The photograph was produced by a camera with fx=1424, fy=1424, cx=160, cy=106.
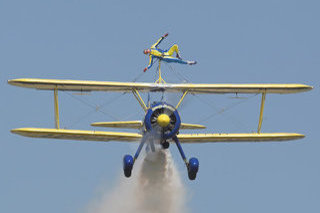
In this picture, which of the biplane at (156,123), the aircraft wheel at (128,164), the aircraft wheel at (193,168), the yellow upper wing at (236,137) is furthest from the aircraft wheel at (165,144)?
the yellow upper wing at (236,137)

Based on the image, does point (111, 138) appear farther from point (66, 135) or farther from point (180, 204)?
point (180, 204)

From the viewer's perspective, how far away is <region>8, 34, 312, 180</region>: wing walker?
50188mm

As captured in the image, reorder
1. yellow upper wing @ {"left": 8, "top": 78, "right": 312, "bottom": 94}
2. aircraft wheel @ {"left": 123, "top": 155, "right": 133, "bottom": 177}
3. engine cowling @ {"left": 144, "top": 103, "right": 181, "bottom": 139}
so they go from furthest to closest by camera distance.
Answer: yellow upper wing @ {"left": 8, "top": 78, "right": 312, "bottom": 94}
aircraft wheel @ {"left": 123, "top": 155, "right": 133, "bottom": 177}
engine cowling @ {"left": 144, "top": 103, "right": 181, "bottom": 139}

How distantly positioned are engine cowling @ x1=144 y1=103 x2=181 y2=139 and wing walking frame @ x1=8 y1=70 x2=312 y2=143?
2.49ft

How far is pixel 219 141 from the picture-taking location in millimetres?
53625

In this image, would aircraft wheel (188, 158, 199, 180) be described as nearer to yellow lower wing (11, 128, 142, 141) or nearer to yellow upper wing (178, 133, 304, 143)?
yellow lower wing (11, 128, 142, 141)

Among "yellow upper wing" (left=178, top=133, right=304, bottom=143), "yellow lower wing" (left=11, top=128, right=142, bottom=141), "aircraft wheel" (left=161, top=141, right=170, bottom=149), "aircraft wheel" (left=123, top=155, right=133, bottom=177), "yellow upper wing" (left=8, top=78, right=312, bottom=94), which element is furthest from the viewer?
"yellow upper wing" (left=178, top=133, right=304, bottom=143)

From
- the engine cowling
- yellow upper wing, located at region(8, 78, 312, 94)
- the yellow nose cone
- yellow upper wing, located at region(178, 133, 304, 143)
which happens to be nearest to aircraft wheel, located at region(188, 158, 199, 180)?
the engine cowling

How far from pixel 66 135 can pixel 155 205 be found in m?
5.08

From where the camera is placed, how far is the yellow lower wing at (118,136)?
168 feet

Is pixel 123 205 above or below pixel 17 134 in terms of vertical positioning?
below

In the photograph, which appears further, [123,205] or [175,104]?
[123,205]

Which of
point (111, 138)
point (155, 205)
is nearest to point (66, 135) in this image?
point (111, 138)

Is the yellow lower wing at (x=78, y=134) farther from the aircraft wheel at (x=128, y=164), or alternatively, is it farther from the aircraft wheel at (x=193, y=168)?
the aircraft wheel at (x=193, y=168)
